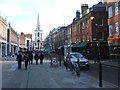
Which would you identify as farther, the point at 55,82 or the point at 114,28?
the point at 114,28

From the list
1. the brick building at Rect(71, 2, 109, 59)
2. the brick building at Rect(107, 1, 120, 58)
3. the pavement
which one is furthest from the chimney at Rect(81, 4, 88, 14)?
the pavement

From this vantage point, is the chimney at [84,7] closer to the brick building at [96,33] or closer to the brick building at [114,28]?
the brick building at [96,33]

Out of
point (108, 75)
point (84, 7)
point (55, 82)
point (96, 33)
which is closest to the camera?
point (55, 82)

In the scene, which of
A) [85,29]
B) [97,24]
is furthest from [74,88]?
[85,29]

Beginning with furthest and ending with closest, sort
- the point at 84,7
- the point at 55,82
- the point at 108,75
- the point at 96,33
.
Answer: the point at 84,7
the point at 96,33
the point at 108,75
the point at 55,82

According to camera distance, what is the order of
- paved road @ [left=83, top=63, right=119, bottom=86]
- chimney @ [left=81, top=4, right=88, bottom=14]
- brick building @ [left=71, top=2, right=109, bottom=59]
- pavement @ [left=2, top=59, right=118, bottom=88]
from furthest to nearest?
chimney @ [left=81, top=4, right=88, bottom=14]
brick building @ [left=71, top=2, right=109, bottom=59]
paved road @ [left=83, top=63, right=119, bottom=86]
pavement @ [left=2, top=59, right=118, bottom=88]

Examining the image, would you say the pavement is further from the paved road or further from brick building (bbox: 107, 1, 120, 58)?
brick building (bbox: 107, 1, 120, 58)

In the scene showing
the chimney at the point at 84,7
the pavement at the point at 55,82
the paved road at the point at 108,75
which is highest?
the chimney at the point at 84,7

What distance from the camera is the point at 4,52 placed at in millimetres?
70812

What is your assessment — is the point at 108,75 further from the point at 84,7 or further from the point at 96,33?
the point at 84,7

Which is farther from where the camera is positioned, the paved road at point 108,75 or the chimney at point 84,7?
the chimney at point 84,7

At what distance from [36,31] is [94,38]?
380ft

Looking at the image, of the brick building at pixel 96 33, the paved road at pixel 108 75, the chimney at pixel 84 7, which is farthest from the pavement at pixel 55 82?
the chimney at pixel 84 7

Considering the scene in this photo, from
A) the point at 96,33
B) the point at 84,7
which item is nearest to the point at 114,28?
the point at 96,33
